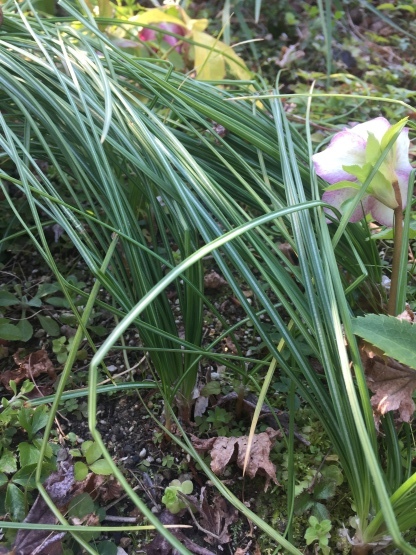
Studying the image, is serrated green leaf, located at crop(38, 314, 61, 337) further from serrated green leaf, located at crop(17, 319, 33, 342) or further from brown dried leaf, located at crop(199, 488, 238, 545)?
brown dried leaf, located at crop(199, 488, 238, 545)

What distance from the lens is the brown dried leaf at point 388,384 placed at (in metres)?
0.59

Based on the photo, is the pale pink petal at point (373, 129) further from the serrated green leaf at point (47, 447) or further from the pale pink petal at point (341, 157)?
the serrated green leaf at point (47, 447)

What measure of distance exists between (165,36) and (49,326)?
1.06m

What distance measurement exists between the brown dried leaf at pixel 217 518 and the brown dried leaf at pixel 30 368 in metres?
0.38

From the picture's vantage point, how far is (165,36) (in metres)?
1.53

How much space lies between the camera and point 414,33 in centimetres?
194

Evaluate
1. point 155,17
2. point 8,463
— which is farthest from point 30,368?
point 155,17

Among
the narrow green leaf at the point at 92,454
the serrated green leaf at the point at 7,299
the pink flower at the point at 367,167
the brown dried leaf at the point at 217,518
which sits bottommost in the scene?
the brown dried leaf at the point at 217,518

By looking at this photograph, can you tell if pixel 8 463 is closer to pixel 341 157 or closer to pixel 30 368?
pixel 30 368

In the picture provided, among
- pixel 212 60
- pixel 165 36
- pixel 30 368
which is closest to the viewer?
pixel 30 368

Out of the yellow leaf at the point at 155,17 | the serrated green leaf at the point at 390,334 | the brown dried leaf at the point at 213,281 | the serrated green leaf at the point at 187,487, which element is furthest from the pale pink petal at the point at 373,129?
the yellow leaf at the point at 155,17

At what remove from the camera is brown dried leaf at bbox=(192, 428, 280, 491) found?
0.73 metres

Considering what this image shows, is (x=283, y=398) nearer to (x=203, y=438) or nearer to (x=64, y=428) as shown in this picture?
(x=203, y=438)

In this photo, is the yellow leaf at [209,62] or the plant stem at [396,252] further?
the yellow leaf at [209,62]
